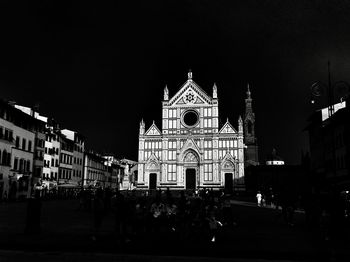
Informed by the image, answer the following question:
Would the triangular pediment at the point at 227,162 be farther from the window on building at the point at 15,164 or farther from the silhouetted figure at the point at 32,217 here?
the silhouetted figure at the point at 32,217

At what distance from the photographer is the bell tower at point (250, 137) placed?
9081cm

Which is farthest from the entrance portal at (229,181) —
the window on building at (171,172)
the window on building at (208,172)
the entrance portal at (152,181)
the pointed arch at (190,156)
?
the entrance portal at (152,181)

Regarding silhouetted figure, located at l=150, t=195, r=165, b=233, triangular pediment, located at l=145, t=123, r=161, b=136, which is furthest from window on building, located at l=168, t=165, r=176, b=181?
silhouetted figure, located at l=150, t=195, r=165, b=233

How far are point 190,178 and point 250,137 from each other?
31257mm

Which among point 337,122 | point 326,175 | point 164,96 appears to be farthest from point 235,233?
point 164,96

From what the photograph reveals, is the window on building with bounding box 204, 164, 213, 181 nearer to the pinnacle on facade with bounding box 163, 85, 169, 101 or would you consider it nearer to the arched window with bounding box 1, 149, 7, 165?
the pinnacle on facade with bounding box 163, 85, 169, 101

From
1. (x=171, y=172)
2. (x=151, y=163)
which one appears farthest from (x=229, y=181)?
(x=151, y=163)

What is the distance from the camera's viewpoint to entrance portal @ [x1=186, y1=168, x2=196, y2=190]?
67250mm

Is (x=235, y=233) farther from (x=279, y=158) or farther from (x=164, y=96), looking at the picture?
(x=279, y=158)

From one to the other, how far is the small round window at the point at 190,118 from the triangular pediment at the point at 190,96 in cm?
204

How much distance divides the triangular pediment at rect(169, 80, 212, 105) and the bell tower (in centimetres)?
2737

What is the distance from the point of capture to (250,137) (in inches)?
3637

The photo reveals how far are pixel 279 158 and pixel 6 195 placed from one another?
117 meters

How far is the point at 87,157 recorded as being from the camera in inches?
2840
